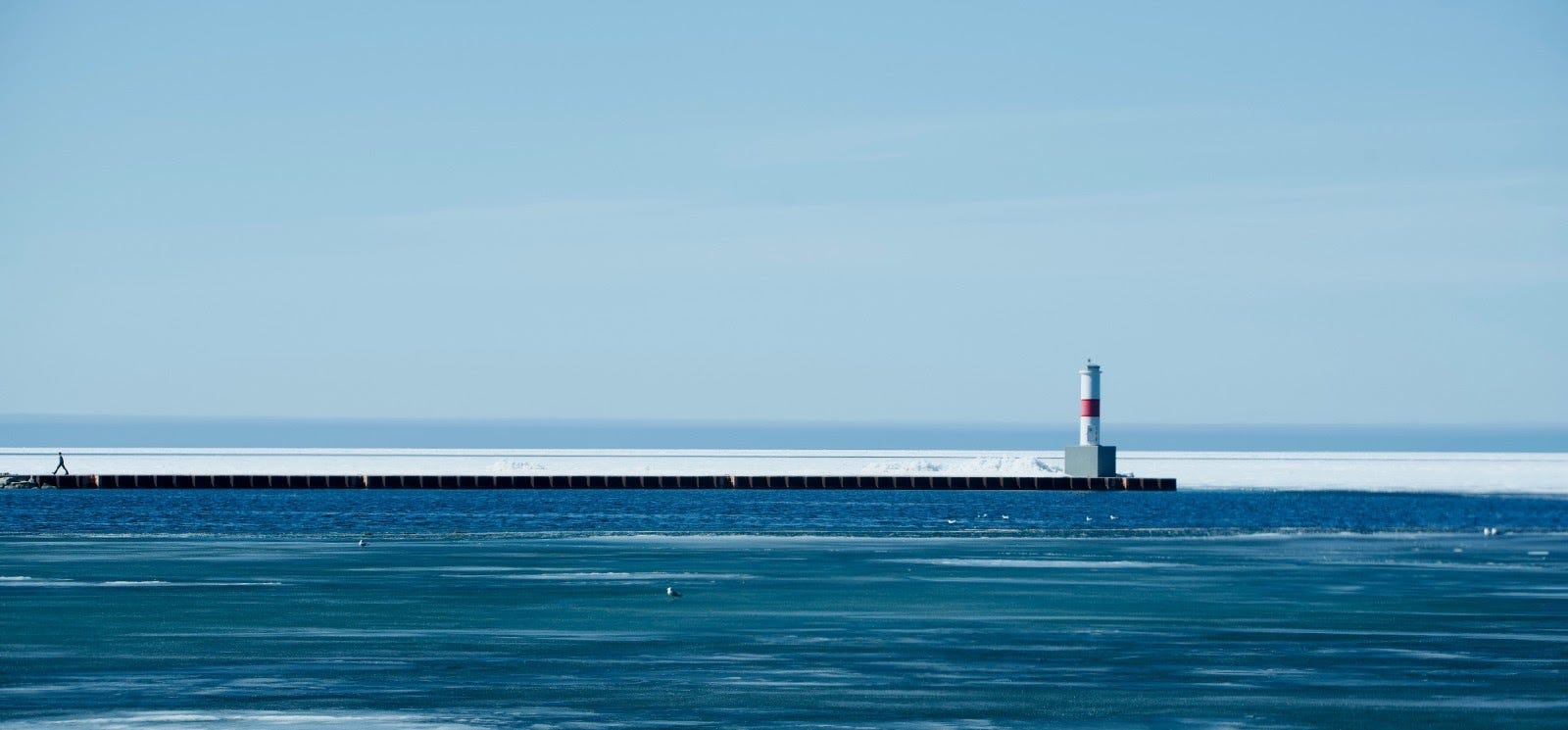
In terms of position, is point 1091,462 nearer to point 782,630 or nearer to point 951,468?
point 951,468

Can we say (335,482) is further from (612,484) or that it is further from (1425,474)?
(1425,474)

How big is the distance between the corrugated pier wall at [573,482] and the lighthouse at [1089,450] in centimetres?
41

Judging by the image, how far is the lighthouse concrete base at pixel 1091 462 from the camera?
87875 millimetres

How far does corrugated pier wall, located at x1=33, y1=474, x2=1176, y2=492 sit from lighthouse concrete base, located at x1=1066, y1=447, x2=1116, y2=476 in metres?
0.29

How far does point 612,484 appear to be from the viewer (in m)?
88.1

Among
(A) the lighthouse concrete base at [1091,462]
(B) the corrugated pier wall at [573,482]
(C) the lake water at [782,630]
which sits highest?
(A) the lighthouse concrete base at [1091,462]

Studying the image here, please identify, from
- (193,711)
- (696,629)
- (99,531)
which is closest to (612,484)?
(99,531)

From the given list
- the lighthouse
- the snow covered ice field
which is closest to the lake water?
the lighthouse

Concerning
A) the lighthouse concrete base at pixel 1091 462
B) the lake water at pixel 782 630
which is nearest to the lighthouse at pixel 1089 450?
the lighthouse concrete base at pixel 1091 462

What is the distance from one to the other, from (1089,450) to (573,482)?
2290 cm

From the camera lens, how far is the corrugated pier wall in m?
87.6

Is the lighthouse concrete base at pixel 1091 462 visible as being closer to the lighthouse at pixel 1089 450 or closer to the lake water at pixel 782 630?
the lighthouse at pixel 1089 450

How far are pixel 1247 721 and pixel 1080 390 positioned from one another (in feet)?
229

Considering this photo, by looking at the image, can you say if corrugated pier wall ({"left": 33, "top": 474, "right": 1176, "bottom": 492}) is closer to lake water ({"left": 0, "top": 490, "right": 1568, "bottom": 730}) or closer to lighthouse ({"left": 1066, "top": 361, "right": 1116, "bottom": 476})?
lighthouse ({"left": 1066, "top": 361, "right": 1116, "bottom": 476})
